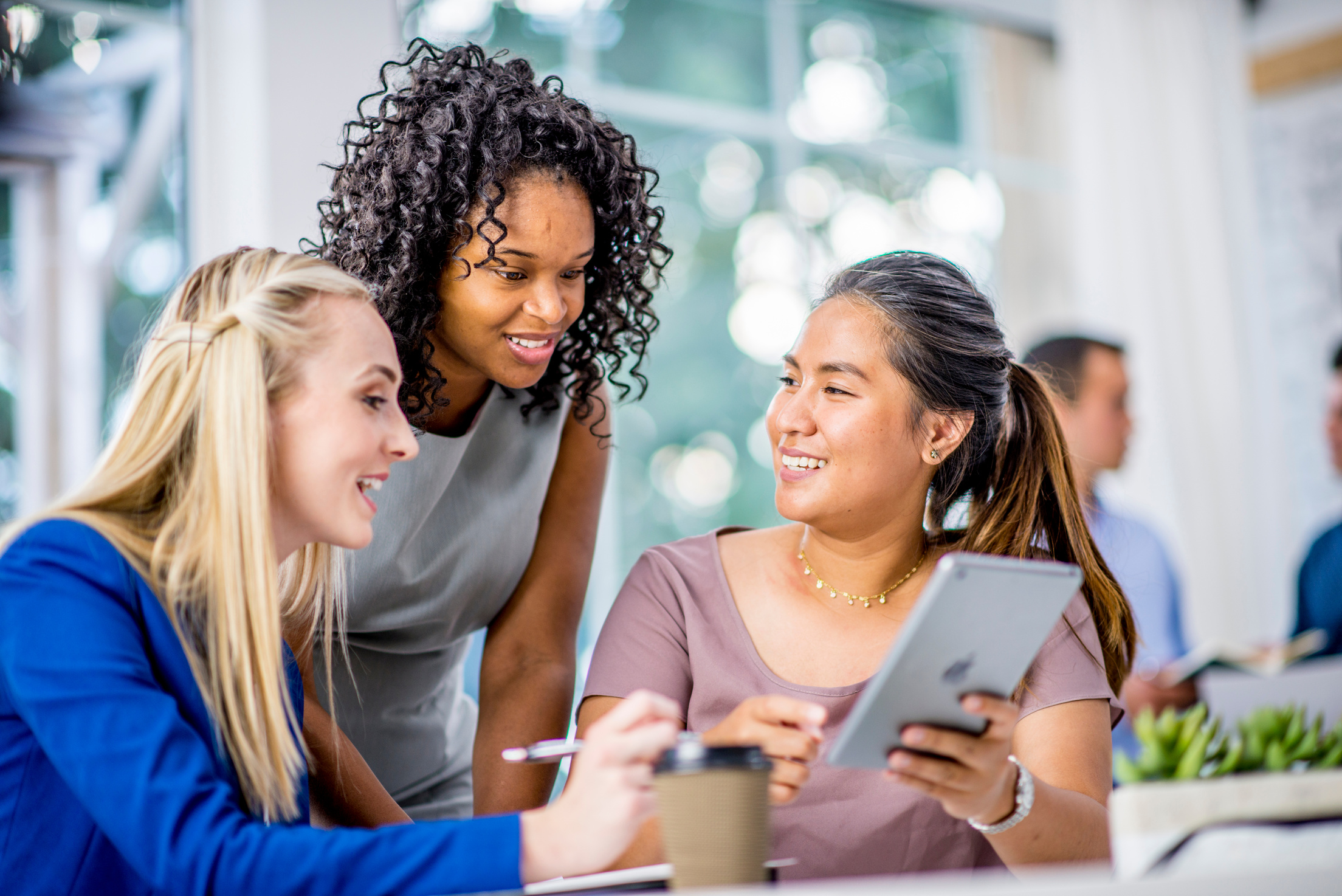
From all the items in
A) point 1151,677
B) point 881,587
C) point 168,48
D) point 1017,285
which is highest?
point 168,48

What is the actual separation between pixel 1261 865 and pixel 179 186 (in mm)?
3617

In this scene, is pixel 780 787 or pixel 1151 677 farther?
pixel 1151 677

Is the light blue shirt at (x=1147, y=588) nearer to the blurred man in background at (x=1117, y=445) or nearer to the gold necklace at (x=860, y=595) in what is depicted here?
the blurred man in background at (x=1117, y=445)

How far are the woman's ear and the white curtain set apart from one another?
403 centimetres

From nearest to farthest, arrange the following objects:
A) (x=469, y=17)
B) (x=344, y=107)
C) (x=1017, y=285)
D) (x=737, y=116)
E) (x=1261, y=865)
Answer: (x=1261, y=865)
(x=344, y=107)
(x=469, y=17)
(x=737, y=116)
(x=1017, y=285)

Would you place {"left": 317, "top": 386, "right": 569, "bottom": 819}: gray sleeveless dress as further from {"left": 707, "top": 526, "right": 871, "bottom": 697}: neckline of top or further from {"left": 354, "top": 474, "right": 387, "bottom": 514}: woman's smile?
{"left": 354, "top": 474, "right": 387, "bottom": 514}: woman's smile

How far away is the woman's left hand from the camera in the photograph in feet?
3.38

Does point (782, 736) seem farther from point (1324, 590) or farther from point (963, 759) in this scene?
point (1324, 590)

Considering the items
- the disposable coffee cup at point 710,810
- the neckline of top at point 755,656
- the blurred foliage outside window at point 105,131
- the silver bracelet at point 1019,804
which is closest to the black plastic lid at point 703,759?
the disposable coffee cup at point 710,810

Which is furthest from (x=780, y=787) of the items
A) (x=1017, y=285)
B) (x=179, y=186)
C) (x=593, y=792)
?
(x=1017, y=285)

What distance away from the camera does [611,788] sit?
0.92m

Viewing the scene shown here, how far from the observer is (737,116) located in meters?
5.47

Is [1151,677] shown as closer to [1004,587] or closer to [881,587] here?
[881,587]

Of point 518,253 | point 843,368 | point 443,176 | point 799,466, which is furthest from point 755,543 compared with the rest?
point 443,176
